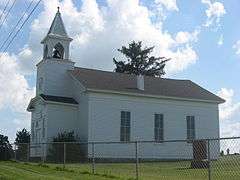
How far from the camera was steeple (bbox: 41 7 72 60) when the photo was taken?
4081 cm

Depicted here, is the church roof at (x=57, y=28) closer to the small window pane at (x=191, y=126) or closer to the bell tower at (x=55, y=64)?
the bell tower at (x=55, y=64)

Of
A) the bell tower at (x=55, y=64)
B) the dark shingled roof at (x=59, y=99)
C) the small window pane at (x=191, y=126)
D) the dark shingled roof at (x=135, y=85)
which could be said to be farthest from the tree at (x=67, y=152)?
the small window pane at (x=191, y=126)

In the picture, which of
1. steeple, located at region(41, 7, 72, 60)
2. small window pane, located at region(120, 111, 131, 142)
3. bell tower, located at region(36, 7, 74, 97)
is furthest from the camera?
steeple, located at region(41, 7, 72, 60)

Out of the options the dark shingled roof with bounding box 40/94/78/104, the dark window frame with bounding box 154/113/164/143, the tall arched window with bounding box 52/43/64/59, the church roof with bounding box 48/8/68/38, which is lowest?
the dark window frame with bounding box 154/113/164/143

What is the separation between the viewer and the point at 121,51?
3179 inches

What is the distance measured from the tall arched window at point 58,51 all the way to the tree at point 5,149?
28.0 ft

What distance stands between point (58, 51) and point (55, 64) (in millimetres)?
1711

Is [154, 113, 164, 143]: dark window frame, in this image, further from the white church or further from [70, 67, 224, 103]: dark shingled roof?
[70, 67, 224, 103]: dark shingled roof

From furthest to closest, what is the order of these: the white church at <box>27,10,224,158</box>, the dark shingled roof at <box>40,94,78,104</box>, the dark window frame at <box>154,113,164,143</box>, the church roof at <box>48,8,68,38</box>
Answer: the church roof at <box>48,8,68,38</box>, the dark window frame at <box>154,113,164,143</box>, the dark shingled roof at <box>40,94,78,104</box>, the white church at <box>27,10,224,158</box>

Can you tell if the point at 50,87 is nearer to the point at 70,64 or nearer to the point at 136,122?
the point at 70,64

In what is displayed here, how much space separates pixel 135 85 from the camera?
41.2 meters

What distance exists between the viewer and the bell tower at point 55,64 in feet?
130

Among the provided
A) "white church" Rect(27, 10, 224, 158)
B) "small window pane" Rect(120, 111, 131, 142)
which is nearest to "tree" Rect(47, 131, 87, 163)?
"white church" Rect(27, 10, 224, 158)

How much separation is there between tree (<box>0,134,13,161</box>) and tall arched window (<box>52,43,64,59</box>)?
8530mm
